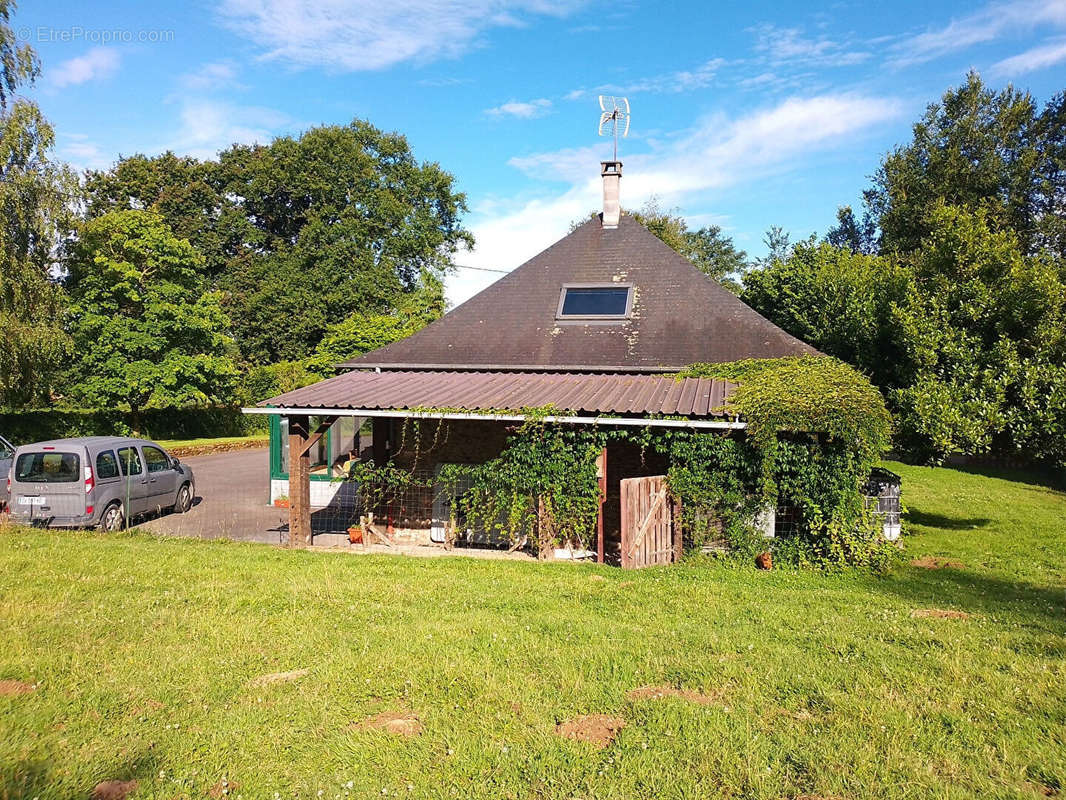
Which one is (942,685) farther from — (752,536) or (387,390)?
(387,390)

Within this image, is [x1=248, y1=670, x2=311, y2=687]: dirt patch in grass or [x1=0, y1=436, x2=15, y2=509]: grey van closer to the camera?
[x1=248, y1=670, x2=311, y2=687]: dirt patch in grass

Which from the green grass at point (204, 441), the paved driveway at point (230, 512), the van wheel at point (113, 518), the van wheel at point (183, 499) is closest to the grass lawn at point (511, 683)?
the van wheel at point (113, 518)

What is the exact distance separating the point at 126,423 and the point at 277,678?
→ 28421mm

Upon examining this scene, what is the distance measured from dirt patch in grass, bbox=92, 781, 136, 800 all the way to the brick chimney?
14875 millimetres

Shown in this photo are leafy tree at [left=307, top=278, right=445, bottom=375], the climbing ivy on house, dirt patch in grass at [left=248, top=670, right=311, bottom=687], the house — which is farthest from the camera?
leafy tree at [left=307, top=278, right=445, bottom=375]

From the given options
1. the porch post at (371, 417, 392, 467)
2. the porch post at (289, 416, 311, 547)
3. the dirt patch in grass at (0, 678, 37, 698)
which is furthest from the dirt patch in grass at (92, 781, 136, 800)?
the porch post at (371, 417, 392, 467)

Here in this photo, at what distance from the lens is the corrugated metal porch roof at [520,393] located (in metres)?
10.7

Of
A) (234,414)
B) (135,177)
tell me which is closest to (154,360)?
(234,414)

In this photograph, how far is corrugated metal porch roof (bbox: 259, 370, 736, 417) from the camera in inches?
422

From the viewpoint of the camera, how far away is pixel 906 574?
391 inches

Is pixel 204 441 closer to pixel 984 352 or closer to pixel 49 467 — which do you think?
pixel 49 467

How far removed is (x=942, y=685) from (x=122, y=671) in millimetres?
6222

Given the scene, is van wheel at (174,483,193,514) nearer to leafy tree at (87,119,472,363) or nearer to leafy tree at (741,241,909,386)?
leafy tree at (741,241,909,386)

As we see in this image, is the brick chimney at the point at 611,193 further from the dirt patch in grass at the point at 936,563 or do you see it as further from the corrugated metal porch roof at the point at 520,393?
the dirt patch in grass at the point at 936,563
